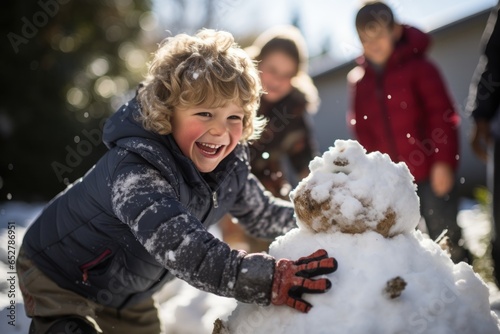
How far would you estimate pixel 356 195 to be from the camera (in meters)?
1.80

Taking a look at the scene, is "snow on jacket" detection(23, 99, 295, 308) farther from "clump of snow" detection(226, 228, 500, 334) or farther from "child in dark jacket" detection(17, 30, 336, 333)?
"clump of snow" detection(226, 228, 500, 334)

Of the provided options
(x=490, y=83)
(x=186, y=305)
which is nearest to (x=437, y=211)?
(x=490, y=83)

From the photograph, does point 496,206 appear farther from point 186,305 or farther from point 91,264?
point 91,264

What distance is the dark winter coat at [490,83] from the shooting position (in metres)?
3.54

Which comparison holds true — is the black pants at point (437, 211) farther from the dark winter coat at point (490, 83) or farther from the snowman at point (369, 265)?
the snowman at point (369, 265)

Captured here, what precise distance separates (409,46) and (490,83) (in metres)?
0.63

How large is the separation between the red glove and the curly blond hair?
775 mm

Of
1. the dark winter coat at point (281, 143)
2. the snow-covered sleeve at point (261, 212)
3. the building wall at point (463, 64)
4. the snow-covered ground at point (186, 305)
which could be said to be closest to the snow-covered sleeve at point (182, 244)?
the snow-covered ground at point (186, 305)

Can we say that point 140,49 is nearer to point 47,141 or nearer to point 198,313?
point 47,141

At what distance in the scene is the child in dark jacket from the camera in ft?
5.88

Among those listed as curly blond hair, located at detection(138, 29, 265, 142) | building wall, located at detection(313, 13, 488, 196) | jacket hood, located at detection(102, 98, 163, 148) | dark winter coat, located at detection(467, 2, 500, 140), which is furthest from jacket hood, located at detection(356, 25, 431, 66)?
building wall, located at detection(313, 13, 488, 196)

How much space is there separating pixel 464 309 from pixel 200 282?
33.4 inches

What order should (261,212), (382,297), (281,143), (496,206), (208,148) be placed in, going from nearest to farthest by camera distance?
(382,297) < (208,148) < (261,212) < (496,206) < (281,143)

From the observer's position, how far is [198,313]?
10.3 ft
